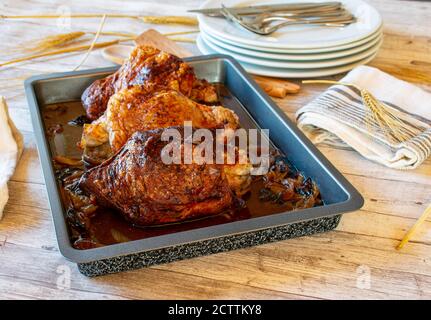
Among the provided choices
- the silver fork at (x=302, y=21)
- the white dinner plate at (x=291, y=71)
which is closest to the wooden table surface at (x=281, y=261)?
the white dinner plate at (x=291, y=71)

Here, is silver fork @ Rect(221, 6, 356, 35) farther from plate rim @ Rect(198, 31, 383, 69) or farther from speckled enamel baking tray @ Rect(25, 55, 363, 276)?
speckled enamel baking tray @ Rect(25, 55, 363, 276)

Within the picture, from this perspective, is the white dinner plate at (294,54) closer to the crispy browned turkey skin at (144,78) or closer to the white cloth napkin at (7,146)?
the crispy browned turkey skin at (144,78)

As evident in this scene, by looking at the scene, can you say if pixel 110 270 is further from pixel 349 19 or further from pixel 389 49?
pixel 389 49

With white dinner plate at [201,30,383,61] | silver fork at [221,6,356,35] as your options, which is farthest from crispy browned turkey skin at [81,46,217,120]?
silver fork at [221,6,356,35]

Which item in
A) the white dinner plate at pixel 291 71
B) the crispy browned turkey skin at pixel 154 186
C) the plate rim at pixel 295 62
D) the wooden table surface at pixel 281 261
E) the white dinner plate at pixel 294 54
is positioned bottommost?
the wooden table surface at pixel 281 261

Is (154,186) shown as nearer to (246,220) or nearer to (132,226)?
(132,226)

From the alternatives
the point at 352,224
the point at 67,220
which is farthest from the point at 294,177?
the point at 67,220

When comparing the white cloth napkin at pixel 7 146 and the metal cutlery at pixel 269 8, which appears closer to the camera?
the white cloth napkin at pixel 7 146
